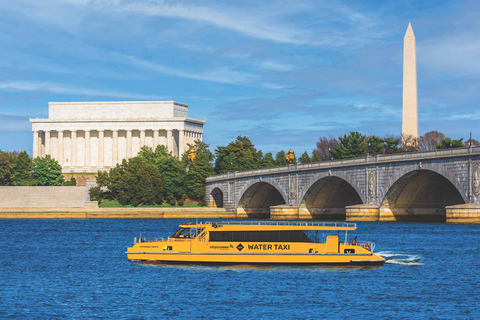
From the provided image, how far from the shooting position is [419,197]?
363 feet

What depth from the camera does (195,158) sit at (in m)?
166

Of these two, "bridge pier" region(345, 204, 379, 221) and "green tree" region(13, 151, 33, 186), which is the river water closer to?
"bridge pier" region(345, 204, 379, 221)

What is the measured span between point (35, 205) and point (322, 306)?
120361 mm

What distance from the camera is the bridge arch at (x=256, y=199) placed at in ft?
457

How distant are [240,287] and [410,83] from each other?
265 ft

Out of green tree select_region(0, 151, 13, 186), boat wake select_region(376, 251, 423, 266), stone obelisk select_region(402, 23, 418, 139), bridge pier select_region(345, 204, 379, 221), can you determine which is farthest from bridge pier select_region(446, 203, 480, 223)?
green tree select_region(0, 151, 13, 186)

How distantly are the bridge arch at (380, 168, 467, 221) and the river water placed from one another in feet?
111

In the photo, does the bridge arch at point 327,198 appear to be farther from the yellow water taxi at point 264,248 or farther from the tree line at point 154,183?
the yellow water taxi at point 264,248

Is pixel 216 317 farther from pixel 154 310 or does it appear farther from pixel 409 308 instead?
pixel 409 308

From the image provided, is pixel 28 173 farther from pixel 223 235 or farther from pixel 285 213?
pixel 223 235

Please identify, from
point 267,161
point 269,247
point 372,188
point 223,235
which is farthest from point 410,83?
point 223,235

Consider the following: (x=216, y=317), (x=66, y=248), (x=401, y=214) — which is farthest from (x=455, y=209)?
(x=216, y=317)

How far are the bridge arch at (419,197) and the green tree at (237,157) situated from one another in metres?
58.8

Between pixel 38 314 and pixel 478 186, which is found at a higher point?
pixel 478 186
